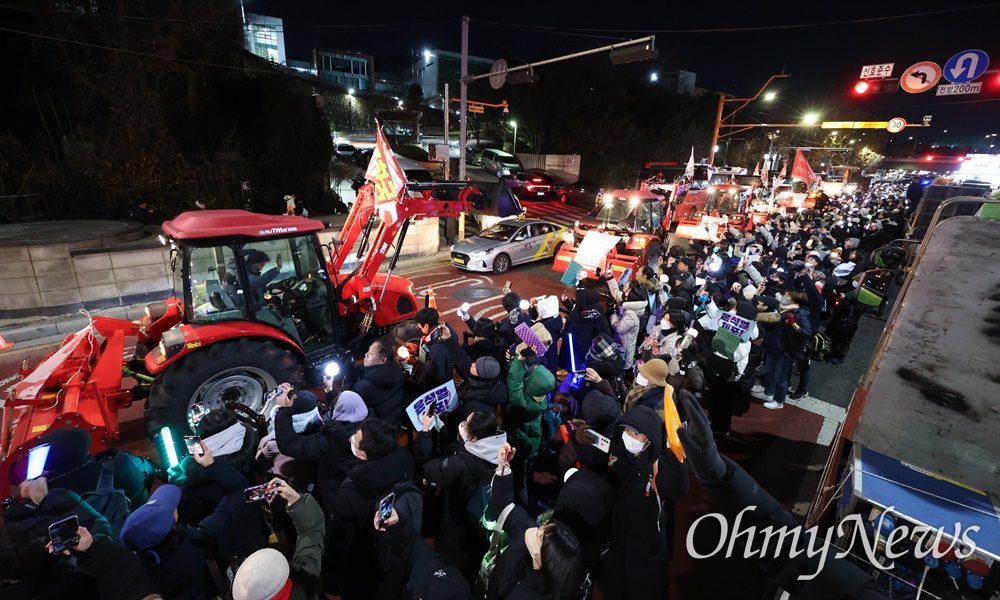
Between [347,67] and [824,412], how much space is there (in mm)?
55448

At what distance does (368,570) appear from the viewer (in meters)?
2.93

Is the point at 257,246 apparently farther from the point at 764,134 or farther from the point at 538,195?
the point at 764,134

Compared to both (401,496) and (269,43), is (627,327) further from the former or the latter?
(269,43)

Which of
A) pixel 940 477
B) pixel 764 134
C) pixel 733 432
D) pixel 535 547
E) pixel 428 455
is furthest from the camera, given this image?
pixel 764 134

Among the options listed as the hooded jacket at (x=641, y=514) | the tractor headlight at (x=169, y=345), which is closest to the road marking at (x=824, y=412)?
the hooded jacket at (x=641, y=514)

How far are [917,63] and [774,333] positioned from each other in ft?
49.9

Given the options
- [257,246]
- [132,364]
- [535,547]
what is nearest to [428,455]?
[535,547]

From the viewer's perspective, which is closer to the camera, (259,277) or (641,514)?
(641,514)

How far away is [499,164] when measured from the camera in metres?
30.2

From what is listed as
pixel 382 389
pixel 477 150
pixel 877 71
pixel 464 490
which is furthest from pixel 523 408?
pixel 477 150

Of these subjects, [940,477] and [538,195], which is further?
[538,195]

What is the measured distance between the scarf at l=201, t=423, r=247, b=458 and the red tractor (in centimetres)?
109

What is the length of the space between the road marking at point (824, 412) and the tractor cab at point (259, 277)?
657cm

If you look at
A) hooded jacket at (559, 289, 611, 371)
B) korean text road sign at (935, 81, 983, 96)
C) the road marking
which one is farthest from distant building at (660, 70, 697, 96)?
hooded jacket at (559, 289, 611, 371)
